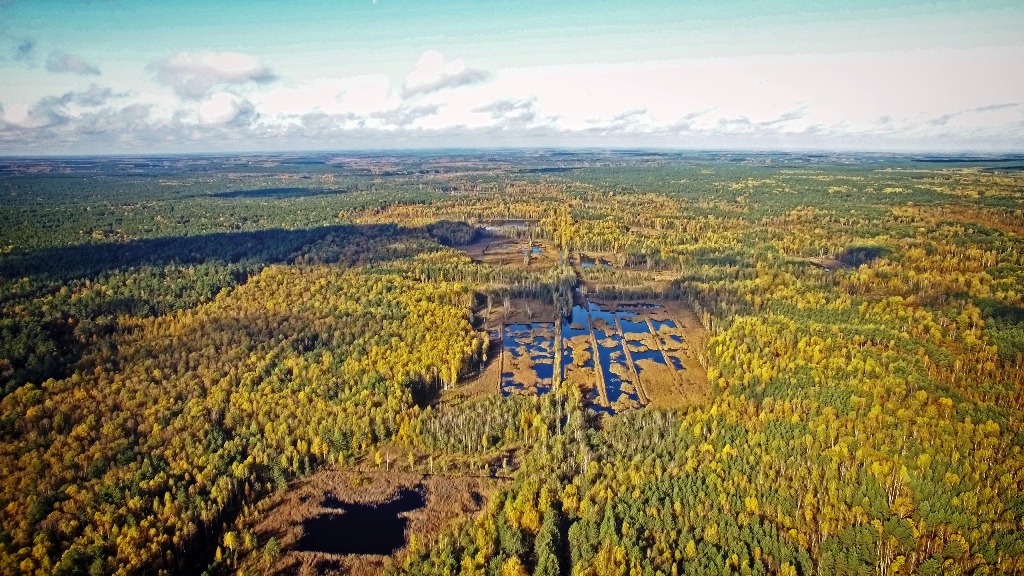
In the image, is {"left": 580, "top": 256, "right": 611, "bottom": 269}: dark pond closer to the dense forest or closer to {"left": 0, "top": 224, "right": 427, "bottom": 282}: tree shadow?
the dense forest

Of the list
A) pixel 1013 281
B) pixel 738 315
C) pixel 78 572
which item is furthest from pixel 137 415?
pixel 1013 281

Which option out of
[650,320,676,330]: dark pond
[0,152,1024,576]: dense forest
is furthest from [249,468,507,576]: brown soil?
[650,320,676,330]: dark pond

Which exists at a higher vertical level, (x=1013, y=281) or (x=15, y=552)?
(x=1013, y=281)

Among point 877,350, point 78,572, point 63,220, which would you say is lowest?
point 78,572

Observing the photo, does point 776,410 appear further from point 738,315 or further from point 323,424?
point 323,424

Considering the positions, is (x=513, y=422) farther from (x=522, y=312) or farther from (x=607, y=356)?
(x=522, y=312)

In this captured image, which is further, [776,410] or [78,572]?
[776,410]
